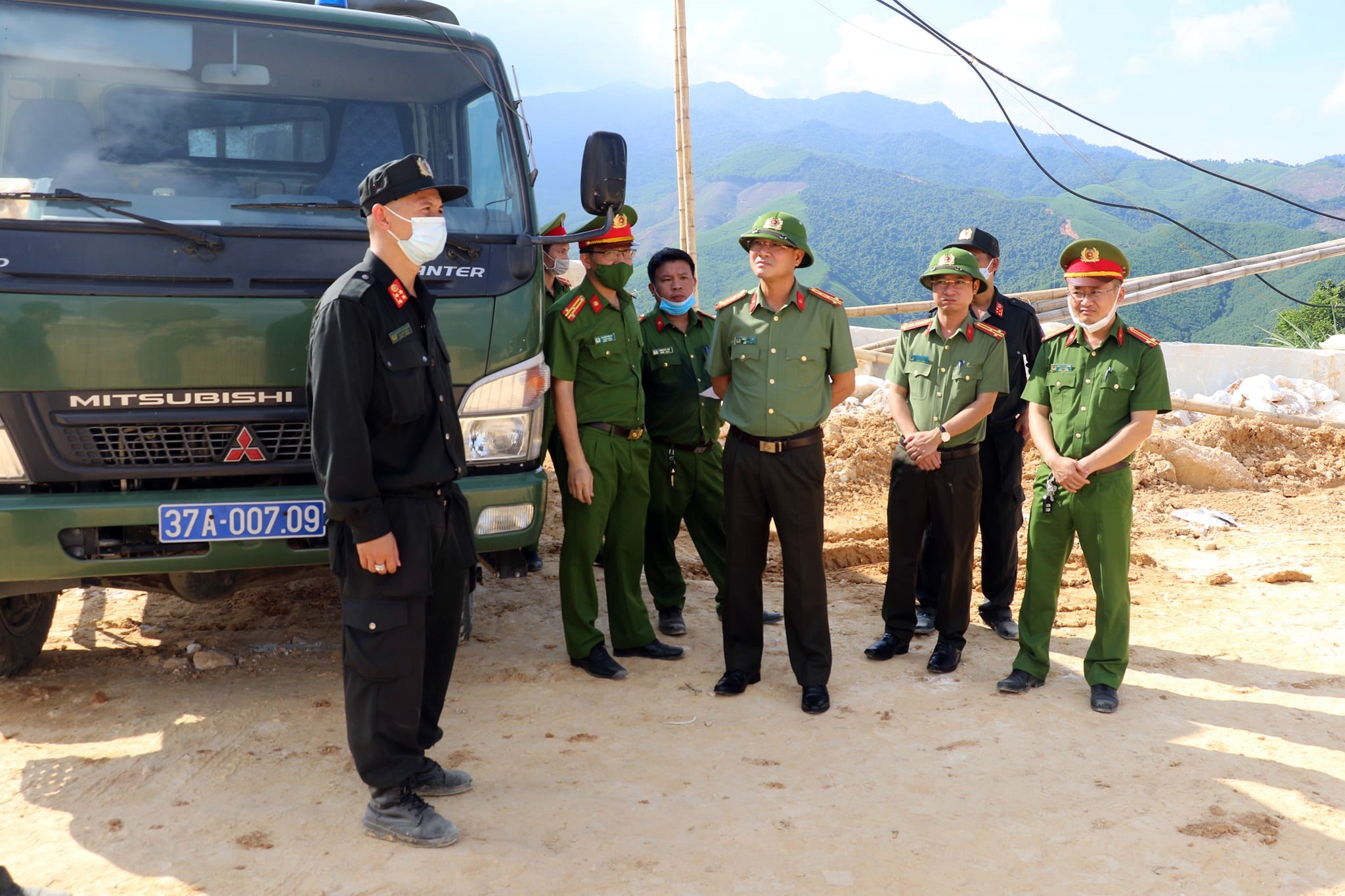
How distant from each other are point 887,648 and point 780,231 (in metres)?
1.93

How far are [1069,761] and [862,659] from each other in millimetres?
1250

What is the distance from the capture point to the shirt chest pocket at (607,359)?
14.6ft

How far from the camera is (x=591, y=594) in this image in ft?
15.2

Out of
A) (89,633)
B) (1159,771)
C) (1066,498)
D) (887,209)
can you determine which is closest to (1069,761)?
(1159,771)

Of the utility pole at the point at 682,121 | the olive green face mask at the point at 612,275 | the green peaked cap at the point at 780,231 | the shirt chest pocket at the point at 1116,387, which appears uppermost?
the utility pole at the point at 682,121

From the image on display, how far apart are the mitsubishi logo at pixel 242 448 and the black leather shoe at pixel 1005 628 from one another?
3510 mm

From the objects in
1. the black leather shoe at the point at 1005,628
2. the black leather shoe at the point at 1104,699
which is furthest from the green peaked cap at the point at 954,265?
the black leather shoe at the point at 1104,699

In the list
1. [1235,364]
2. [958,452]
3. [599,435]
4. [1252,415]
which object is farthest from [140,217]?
[1235,364]

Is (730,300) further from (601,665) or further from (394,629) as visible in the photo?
(394,629)

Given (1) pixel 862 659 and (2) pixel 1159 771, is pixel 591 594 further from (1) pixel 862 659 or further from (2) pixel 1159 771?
(2) pixel 1159 771

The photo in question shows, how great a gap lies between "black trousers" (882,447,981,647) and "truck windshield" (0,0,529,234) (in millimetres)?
2052

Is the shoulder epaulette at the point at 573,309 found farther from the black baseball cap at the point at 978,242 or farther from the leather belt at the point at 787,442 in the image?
the black baseball cap at the point at 978,242

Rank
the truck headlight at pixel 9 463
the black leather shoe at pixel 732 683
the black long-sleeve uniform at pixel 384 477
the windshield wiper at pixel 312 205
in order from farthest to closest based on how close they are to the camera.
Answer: the black leather shoe at pixel 732 683, the windshield wiper at pixel 312 205, the truck headlight at pixel 9 463, the black long-sleeve uniform at pixel 384 477

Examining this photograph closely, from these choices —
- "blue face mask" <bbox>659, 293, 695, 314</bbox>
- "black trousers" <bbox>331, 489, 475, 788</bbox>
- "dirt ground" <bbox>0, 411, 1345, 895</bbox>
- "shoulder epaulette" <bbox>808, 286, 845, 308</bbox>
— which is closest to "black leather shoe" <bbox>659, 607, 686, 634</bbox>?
"dirt ground" <bbox>0, 411, 1345, 895</bbox>
